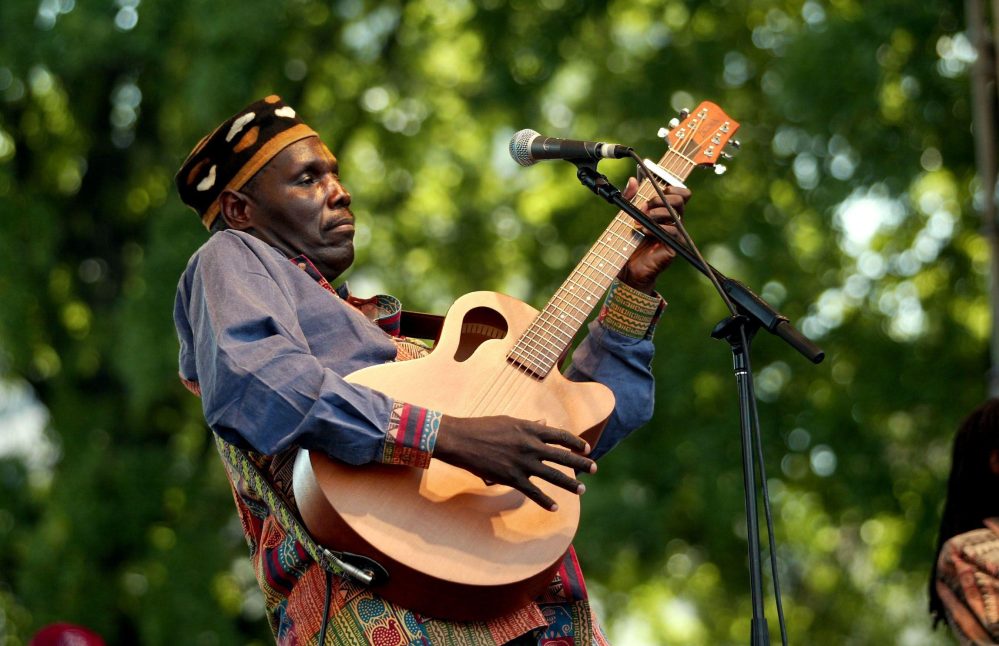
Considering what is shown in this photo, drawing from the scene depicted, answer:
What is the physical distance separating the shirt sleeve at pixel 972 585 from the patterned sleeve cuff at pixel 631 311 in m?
1.99

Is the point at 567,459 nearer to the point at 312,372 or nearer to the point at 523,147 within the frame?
the point at 312,372

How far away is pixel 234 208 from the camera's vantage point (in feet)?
12.4

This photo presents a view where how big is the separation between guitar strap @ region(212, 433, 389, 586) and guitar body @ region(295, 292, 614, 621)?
0.07ft

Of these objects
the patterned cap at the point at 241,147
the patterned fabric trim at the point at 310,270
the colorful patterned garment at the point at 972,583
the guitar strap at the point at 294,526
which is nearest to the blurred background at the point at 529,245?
the colorful patterned garment at the point at 972,583

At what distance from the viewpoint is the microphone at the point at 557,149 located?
11.7 feet

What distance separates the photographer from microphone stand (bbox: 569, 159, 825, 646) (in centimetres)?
307

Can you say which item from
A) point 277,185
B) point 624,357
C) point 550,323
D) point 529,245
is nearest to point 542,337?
point 550,323

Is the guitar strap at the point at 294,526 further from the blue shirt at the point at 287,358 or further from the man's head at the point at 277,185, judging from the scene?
the man's head at the point at 277,185

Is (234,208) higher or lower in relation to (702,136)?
lower

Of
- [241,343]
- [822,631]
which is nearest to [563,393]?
[241,343]

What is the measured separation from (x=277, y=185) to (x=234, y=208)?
0.14 metres

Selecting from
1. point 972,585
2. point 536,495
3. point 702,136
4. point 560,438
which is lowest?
point 972,585

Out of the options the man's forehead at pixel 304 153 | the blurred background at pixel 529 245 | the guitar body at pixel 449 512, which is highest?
the man's forehead at pixel 304 153

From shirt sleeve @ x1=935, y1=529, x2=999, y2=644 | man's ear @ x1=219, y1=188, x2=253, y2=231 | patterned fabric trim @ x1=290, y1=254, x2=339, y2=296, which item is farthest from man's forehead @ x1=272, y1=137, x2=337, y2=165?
shirt sleeve @ x1=935, y1=529, x2=999, y2=644
